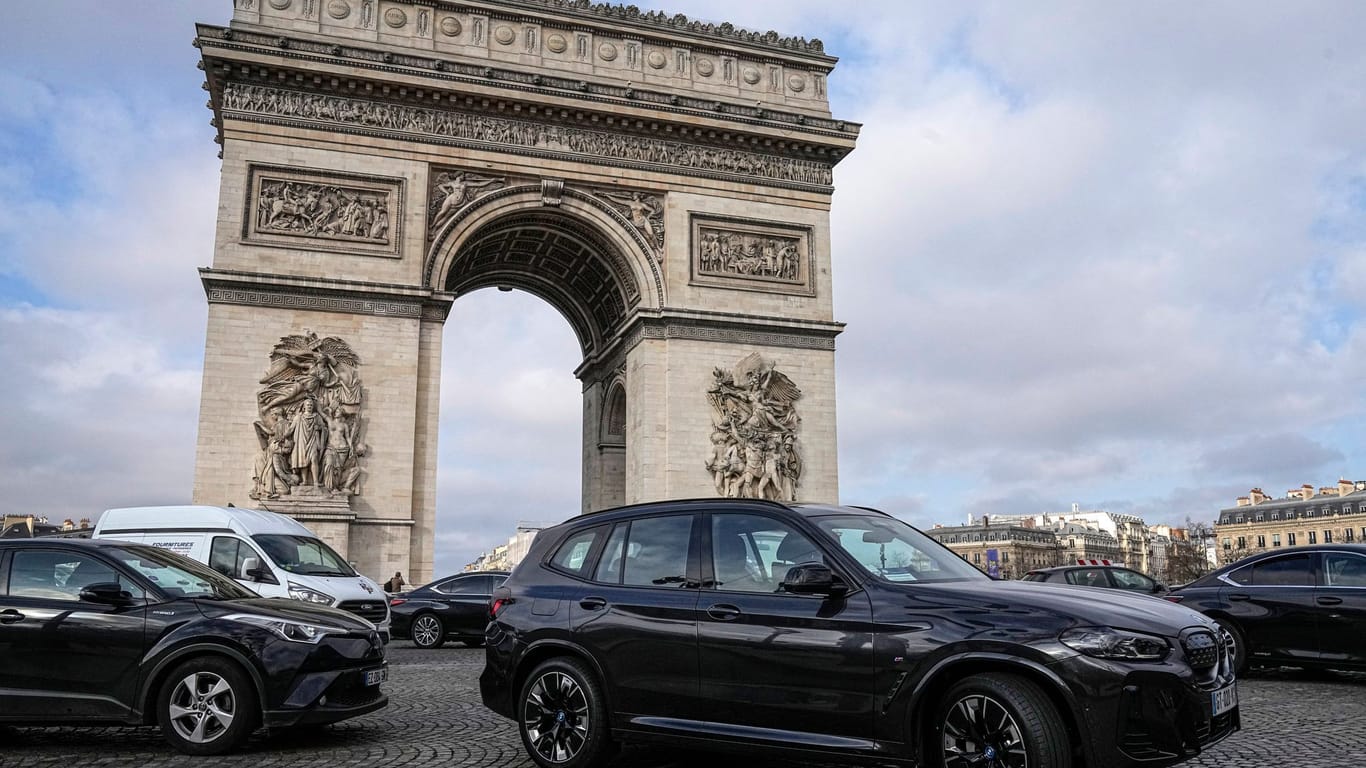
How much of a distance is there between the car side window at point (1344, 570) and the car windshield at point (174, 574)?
10.9 meters

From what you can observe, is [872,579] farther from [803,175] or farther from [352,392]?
[803,175]

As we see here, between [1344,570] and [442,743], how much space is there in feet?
31.6

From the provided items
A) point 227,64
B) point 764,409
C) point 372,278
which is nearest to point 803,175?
point 764,409

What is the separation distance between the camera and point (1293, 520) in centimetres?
8831

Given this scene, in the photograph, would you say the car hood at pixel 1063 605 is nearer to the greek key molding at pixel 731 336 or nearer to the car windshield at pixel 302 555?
the car windshield at pixel 302 555

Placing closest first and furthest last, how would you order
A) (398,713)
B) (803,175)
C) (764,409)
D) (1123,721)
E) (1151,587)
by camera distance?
1. (1123,721)
2. (398,713)
3. (1151,587)
4. (764,409)
5. (803,175)

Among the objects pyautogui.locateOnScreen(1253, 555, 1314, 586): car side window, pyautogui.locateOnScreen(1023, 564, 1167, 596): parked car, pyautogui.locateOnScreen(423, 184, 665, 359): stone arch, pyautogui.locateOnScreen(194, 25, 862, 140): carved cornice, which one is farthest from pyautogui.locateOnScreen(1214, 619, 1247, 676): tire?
pyautogui.locateOnScreen(194, 25, 862, 140): carved cornice

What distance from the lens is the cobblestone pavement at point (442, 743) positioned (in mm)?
6980

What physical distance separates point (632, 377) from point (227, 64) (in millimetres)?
12000

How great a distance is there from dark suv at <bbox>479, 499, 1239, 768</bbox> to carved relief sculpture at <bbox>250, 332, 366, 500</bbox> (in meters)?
17.7

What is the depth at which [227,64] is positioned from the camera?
80.9ft

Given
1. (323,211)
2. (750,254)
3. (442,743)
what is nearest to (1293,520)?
(750,254)

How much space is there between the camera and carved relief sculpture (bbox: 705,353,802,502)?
26.7 m

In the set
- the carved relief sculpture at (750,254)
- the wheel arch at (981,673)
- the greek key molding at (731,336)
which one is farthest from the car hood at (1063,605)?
the carved relief sculpture at (750,254)
